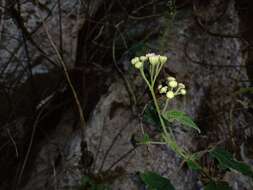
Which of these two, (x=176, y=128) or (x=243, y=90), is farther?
(x=243, y=90)

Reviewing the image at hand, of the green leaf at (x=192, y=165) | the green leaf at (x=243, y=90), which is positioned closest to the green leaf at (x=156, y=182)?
the green leaf at (x=192, y=165)

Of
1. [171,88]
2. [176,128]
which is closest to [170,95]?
[171,88]

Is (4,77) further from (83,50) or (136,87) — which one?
(136,87)

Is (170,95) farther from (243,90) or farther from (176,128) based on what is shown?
(243,90)

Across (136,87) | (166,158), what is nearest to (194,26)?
(136,87)

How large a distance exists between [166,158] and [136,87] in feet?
1.04

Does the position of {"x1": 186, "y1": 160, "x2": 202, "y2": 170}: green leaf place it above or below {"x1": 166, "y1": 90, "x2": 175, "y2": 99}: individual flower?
below

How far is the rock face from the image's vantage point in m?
1.57

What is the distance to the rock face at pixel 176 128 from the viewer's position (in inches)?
61.7

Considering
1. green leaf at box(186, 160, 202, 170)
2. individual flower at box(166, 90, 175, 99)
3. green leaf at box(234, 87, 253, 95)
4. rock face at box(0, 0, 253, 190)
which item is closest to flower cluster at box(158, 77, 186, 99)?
individual flower at box(166, 90, 175, 99)

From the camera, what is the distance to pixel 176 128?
1.64m

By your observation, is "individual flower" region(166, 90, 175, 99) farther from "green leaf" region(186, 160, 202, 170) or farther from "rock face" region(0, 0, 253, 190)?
"rock face" region(0, 0, 253, 190)

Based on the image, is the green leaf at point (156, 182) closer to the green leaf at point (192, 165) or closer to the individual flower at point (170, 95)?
the green leaf at point (192, 165)

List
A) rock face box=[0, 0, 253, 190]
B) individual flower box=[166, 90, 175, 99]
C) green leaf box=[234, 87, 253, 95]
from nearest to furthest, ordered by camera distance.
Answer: individual flower box=[166, 90, 175, 99] < rock face box=[0, 0, 253, 190] < green leaf box=[234, 87, 253, 95]
